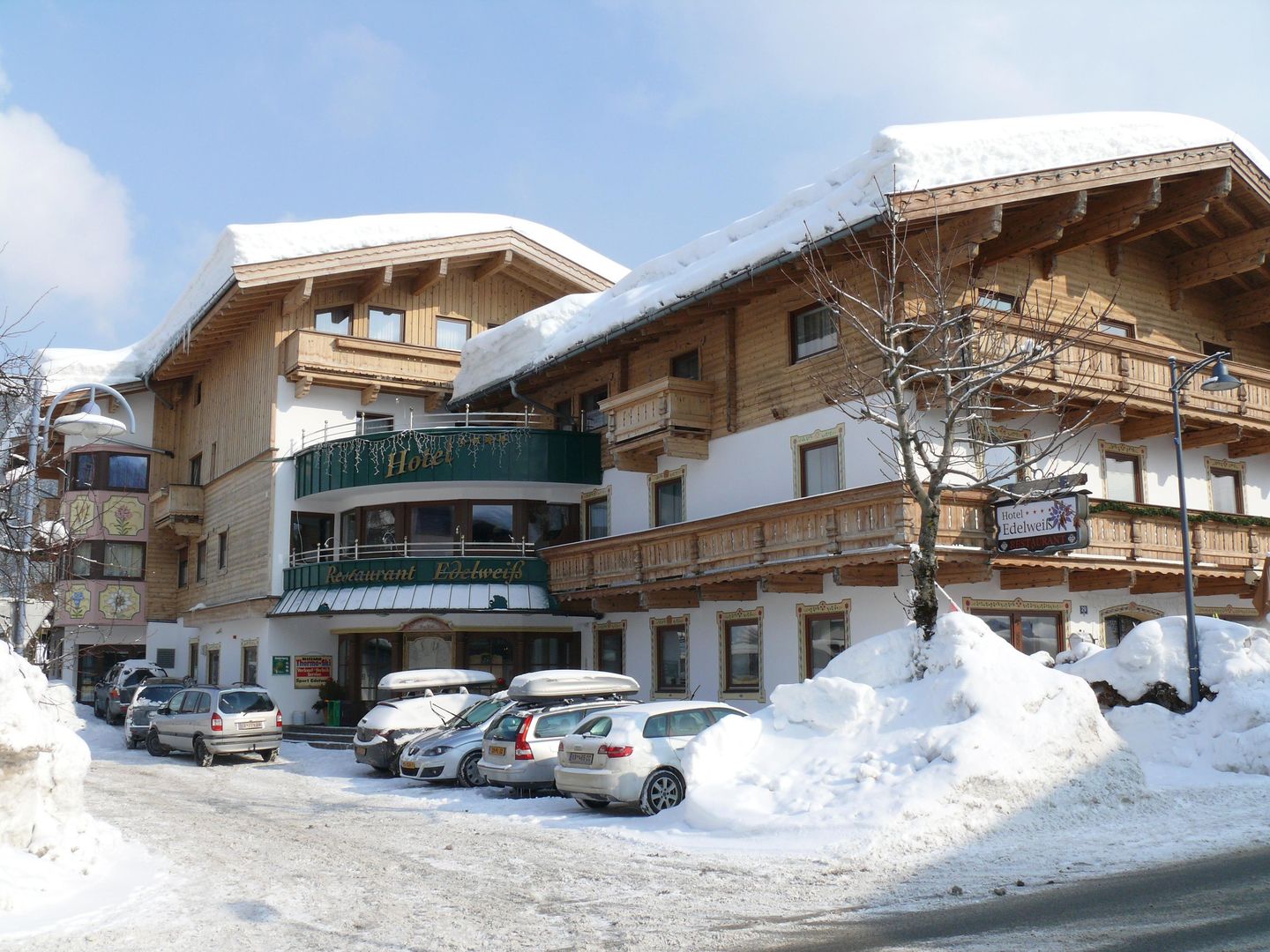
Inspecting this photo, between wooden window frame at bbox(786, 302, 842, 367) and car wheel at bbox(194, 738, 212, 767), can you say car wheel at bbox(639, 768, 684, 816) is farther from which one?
car wheel at bbox(194, 738, 212, 767)

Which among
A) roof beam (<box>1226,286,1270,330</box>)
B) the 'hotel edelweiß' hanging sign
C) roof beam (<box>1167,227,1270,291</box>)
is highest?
roof beam (<box>1167,227,1270,291</box>)

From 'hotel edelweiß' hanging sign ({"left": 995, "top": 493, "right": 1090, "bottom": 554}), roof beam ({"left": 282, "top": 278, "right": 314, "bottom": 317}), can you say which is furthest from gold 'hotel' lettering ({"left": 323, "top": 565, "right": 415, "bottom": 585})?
'hotel edelweiß' hanging sign ({"left": 995, "top": 493, "right": 1090, "bottom": 554})

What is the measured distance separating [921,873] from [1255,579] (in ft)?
52.8

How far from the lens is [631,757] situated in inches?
634

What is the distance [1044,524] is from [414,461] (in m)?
17.3

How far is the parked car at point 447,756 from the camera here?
67.7ft

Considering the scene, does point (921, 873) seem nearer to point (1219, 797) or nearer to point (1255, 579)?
point (1219, 797)

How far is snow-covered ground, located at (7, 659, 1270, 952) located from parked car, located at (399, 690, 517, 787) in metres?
2.58

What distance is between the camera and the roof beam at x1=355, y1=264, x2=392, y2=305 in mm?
34438

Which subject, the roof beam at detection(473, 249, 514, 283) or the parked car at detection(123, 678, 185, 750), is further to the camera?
the roof beam at detection(473, 249, 514, 283)

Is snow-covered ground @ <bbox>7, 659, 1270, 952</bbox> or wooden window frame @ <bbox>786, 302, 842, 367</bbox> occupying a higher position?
wooden window frame @ <bbox>786, 302, 842, 367</bbox>

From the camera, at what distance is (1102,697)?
19047 millimetres

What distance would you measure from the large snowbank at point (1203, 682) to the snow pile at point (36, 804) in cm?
1404

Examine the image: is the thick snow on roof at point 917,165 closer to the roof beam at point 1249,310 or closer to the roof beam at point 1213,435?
the roof beam at point 1249,310
